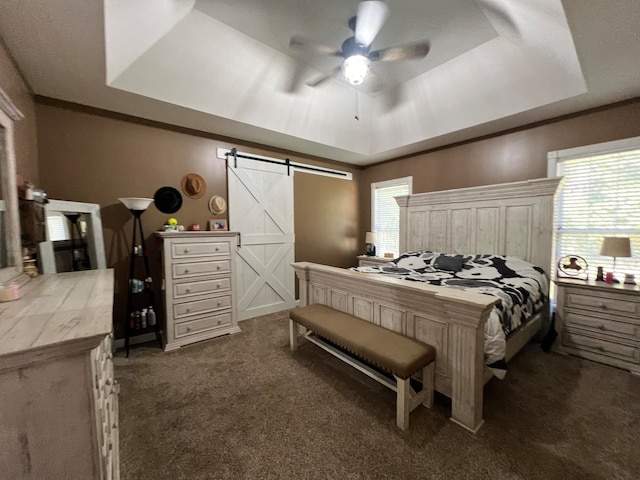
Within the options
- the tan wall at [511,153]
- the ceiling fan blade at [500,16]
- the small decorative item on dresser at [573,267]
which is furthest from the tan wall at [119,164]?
the small decorative item on dresser at [573,267]

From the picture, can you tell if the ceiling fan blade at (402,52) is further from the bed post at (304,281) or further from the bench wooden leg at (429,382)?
the bench wooden leg at (429,382)

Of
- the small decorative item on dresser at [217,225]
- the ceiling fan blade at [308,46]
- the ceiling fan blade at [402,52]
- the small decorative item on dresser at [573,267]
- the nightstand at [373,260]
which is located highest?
the ceiling fan blade at [308,46]

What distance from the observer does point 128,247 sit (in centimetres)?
293

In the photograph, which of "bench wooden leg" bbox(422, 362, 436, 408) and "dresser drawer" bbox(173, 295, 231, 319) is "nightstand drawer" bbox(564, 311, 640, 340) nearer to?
"bench wooden leg" bbox(422, 362, 436, 408)

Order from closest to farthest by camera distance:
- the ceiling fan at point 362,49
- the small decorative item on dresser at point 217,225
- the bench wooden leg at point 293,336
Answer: the ceiling fan at point 362,49 → the bench wooden leg at point 293,336 → the small decorative item on dresser at point 217,225

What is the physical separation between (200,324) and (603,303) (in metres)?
4.07

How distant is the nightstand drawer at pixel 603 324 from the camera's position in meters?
2.21

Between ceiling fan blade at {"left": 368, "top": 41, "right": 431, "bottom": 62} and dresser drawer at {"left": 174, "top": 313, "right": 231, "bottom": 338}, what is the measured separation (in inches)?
124

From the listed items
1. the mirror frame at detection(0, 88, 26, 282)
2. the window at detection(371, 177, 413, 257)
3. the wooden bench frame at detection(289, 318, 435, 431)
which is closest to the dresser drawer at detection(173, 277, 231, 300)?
the mirror frame at detection(0, 88, 26, 282)

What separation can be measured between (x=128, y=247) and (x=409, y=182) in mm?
4193

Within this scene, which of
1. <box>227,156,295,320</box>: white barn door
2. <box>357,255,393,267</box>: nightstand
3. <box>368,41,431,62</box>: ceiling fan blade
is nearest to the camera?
<box>368,41,431,62</box>: ceiling fan blade

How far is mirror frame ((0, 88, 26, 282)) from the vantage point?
4.89ft

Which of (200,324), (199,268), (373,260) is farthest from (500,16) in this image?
(200,324)

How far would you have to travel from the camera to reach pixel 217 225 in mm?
3441
